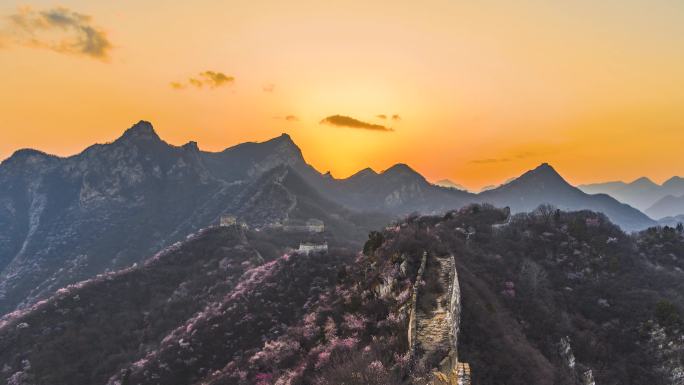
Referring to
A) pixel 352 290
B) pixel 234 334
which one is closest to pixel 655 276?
pixel 352 290

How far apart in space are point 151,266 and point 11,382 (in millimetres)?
36422

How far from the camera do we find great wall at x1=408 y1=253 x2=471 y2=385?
25.6 metres

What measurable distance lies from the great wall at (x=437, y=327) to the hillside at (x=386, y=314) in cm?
41

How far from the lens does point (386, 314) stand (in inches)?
1404

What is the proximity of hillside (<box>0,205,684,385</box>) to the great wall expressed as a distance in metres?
0.41

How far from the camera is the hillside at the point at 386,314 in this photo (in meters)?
33.6

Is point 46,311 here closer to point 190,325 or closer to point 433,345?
point 190,325

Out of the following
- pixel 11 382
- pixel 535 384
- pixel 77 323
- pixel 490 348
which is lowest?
pixel 11 382

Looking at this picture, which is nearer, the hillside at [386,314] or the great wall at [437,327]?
the great wall at [437,327]

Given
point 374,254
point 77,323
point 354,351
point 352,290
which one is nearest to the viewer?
point 354,351

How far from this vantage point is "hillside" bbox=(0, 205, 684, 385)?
110ft

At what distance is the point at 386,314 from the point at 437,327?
282 inches

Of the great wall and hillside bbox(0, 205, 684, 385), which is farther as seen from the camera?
hillside bbox(0, 205, 684, 385)

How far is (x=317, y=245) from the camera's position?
7606 centimetres
